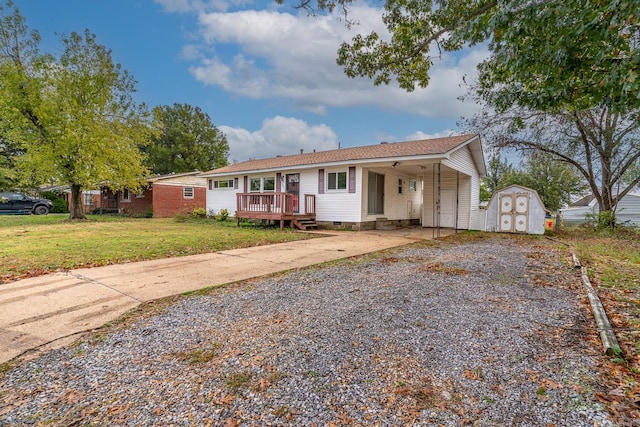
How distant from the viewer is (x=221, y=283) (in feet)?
15.0

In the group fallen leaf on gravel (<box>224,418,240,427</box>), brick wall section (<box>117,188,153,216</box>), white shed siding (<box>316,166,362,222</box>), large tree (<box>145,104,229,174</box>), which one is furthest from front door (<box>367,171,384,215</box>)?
large tree (<box>145,104,229,174</box>)

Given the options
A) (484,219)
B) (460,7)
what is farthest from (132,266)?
(484,219)

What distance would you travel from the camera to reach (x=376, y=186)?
1359 centimetres

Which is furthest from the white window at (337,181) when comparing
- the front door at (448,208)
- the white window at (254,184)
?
the front door at (448,208)

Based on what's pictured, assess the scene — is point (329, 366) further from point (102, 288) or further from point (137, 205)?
point (137, 205)

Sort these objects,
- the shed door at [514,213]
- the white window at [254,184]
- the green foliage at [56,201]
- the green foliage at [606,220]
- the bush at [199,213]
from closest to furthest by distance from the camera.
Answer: the shed door at [514,213], the green foliage at [606,220], the white window at [254,184], the bush at [199,213], the green foliage at [56,201]

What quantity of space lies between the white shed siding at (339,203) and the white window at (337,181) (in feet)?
0.42

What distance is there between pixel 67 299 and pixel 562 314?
580cm

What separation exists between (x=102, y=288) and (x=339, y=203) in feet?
31.6

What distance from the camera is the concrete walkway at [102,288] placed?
2.89m

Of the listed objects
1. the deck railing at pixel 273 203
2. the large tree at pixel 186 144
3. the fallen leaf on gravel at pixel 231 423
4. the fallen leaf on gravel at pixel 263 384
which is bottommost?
the fallen leaf on gravel at pixel 231 423

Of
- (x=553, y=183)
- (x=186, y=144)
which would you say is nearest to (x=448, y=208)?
(x=553, y=183)

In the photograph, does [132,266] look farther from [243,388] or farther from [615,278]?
[615,278]

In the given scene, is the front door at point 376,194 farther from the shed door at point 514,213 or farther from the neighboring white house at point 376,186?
the shed door at point 514,213
